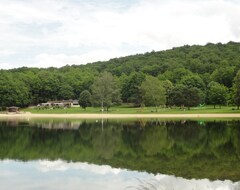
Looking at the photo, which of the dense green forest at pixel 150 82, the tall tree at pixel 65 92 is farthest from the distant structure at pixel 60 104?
the dense green forest at pixel 150 82

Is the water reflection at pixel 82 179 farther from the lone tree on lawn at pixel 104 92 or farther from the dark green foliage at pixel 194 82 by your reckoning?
the dark green foliage at pixel 194 82

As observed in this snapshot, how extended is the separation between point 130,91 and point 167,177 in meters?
99.1

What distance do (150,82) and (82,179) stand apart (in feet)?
249

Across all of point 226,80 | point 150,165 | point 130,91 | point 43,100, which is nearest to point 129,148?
point 150,165

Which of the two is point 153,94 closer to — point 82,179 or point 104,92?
point 104,92

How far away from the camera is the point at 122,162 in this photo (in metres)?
24.7

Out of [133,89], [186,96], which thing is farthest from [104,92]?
[133,89]

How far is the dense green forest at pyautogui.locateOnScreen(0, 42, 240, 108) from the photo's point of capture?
3750 inches

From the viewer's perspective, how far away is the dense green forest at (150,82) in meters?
95.2

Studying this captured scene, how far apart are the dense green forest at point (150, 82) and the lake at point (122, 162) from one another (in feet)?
157

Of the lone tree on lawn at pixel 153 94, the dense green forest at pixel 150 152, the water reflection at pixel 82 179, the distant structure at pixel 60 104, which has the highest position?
the lone tree on lawn at pixel 153 94

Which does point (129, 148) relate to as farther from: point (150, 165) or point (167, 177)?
point (167, 177)

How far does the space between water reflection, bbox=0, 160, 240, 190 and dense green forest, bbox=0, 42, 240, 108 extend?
60800mm

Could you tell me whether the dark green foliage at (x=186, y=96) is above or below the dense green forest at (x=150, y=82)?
below
